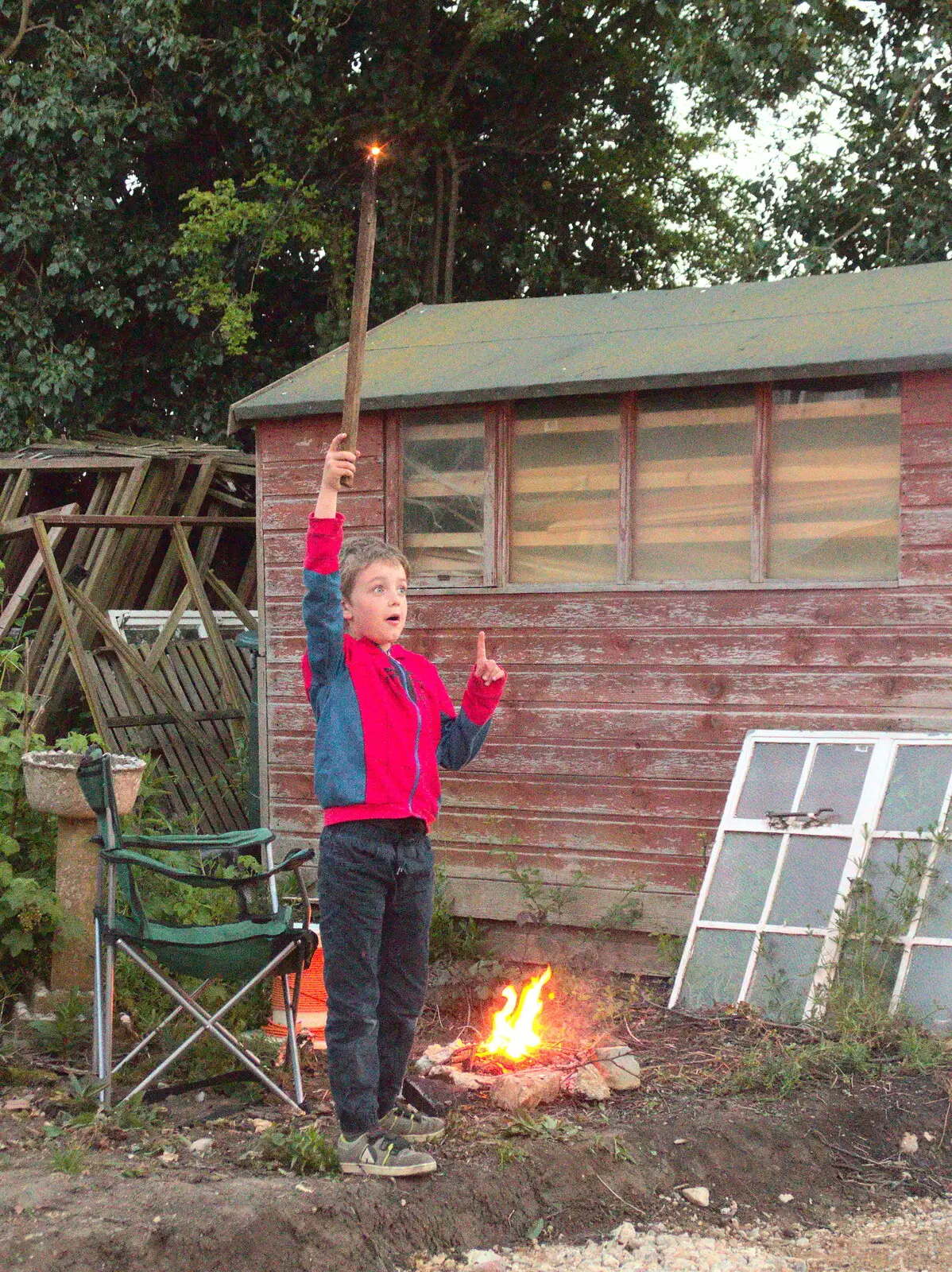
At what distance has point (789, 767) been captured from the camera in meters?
6.23

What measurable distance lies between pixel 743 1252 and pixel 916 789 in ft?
8.56

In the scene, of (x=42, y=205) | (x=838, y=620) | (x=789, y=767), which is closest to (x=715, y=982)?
(x=789, y=767)

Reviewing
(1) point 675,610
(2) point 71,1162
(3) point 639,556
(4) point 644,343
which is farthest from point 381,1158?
(4) point 644,343

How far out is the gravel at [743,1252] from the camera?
12.0 feet

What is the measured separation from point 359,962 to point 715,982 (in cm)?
240

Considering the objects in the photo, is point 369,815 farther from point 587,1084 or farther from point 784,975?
point 784,975

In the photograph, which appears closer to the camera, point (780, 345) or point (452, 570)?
point (780, 345)

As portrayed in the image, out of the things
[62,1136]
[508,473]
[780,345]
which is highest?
[780,345]

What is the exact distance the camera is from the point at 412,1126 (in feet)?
13.9

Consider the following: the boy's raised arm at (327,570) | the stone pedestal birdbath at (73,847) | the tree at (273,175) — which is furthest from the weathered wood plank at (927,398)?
the tree at (273,175)

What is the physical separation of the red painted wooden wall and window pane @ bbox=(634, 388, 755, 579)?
0.56ft

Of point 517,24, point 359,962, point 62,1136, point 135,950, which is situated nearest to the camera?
point 359,962

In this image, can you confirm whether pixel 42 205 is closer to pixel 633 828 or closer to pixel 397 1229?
pixel 633 828

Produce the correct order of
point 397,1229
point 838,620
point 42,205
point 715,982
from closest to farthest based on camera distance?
point 397,1229
point 715,982
point 838,620
point 42,205
